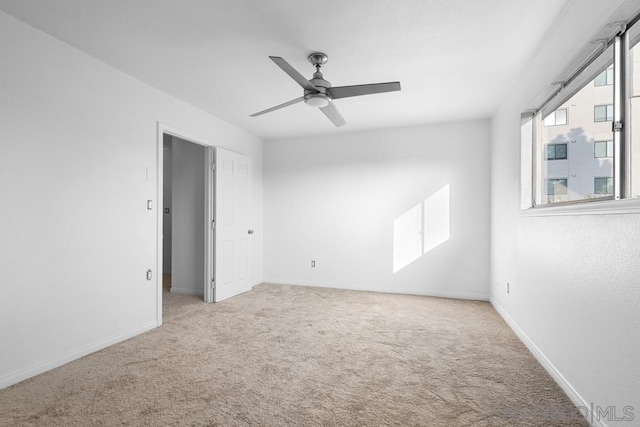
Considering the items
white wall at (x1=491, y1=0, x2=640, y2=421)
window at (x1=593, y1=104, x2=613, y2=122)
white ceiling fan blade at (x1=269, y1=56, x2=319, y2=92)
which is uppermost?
white ceiling fan blade at (x1=269, y1=56, x2=319, y2=92)

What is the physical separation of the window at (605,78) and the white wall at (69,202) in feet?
12.3

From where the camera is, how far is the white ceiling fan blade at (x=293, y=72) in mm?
2076

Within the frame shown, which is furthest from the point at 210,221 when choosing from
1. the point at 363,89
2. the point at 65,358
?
the point at 363,89

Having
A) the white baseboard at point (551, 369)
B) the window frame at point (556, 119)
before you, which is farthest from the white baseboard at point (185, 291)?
the window frame at point (556, 119)

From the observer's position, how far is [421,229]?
472 centimetres

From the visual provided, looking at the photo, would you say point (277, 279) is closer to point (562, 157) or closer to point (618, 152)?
point (562, 157)

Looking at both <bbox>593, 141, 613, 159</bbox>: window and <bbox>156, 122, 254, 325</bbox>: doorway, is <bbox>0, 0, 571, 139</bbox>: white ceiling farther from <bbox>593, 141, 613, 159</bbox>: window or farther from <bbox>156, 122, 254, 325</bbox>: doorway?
<bbox>156, 122, 254, 325</bbox>: doorway

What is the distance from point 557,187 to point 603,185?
0.66 meters

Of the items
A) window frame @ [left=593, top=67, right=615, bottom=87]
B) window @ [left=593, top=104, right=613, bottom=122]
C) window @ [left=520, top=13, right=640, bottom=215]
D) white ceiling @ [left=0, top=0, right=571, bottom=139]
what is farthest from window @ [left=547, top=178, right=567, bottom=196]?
white ceiling @ [left=0, top=0, right=571, bottom=139]

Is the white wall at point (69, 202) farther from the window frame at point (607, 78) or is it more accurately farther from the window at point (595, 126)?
the window frame at point (607, 78)

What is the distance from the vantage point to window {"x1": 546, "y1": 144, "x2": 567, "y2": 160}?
2.34 m

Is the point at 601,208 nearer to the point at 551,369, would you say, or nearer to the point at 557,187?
the point at 557,187

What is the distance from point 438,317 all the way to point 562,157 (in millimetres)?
2132

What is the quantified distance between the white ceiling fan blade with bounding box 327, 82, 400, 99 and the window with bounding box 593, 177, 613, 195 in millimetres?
1398
